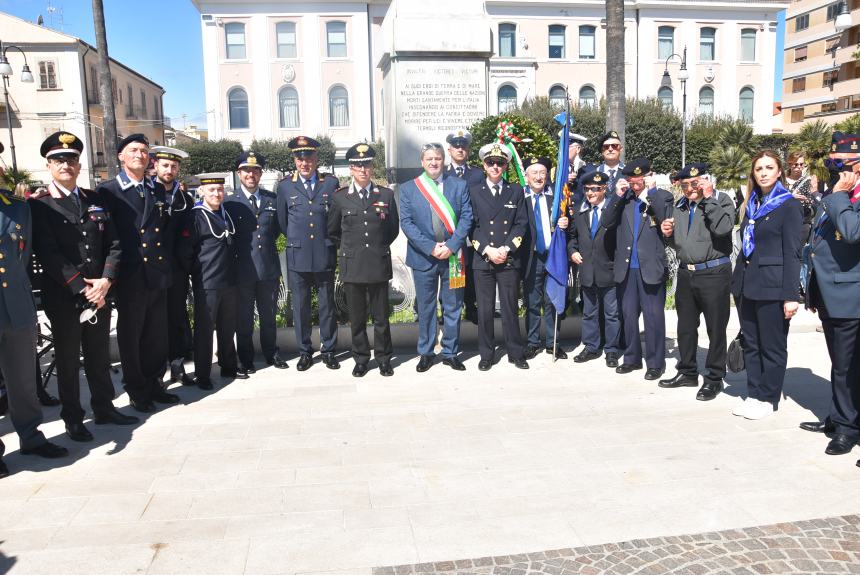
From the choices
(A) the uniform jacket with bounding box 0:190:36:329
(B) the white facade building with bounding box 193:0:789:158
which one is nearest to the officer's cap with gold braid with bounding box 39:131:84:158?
(A) the uniform jacket with bounding box 0:190:36:329

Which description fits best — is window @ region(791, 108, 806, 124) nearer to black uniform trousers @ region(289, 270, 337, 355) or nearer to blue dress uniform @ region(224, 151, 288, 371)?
black uniform trousers @ region(289, 270, 337, 355)

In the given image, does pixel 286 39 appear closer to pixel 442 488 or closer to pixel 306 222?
pixel 306 222

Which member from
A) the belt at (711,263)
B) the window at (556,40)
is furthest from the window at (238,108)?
the belt at (711,263)

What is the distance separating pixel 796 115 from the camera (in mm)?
62719

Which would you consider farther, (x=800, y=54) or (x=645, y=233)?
(x=800, y=54)

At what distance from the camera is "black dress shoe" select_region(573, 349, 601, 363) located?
707 cm

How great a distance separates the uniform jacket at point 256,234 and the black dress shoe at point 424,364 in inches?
66.2

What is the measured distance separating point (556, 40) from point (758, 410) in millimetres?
49229

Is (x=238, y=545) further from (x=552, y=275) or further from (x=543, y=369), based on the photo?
(x=552, y=275)

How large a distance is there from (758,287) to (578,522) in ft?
8.38

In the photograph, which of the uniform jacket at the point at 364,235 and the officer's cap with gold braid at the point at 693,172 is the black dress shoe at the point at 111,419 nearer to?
the uniform jacket at the point at 364,235

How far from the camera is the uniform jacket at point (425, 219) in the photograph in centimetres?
673

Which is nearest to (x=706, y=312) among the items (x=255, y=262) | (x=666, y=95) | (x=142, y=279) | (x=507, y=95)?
(x=255, y=262)

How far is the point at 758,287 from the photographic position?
5125 mm
